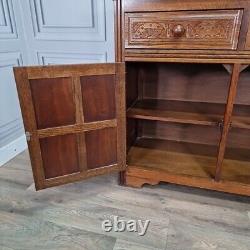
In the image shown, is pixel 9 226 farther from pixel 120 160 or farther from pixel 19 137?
pixel 19 137

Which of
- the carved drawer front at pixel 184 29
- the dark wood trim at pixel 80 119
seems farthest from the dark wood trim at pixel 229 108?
the dark wood trim at pixel 80 119

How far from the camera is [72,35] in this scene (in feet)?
5.15

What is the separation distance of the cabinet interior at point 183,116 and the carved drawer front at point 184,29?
25cm

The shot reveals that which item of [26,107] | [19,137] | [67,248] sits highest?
[26,107]

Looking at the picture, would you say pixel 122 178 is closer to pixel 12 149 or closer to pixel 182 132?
pixel 182 132

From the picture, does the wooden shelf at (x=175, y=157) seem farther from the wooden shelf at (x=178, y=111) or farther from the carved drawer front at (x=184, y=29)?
the carved drawer front at (x=184, y=29)

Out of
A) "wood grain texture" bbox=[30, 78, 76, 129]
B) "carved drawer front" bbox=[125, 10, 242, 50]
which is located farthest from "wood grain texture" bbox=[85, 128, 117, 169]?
"carved drawer front" bbox=[125, 10, 242, 50]

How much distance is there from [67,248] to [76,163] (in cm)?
38

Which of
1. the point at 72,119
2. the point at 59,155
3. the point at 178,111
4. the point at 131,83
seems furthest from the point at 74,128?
the point at 178,111

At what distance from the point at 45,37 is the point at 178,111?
3.49ft

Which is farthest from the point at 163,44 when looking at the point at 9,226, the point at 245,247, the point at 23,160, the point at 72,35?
the point at 23,160

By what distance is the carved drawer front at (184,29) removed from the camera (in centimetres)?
95

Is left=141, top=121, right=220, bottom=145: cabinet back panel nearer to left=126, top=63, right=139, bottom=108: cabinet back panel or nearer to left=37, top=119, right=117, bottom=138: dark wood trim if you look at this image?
left=126, top=63, right=139, bottom=108: cabinet back panel

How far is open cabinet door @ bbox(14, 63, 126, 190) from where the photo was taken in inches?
39.4
